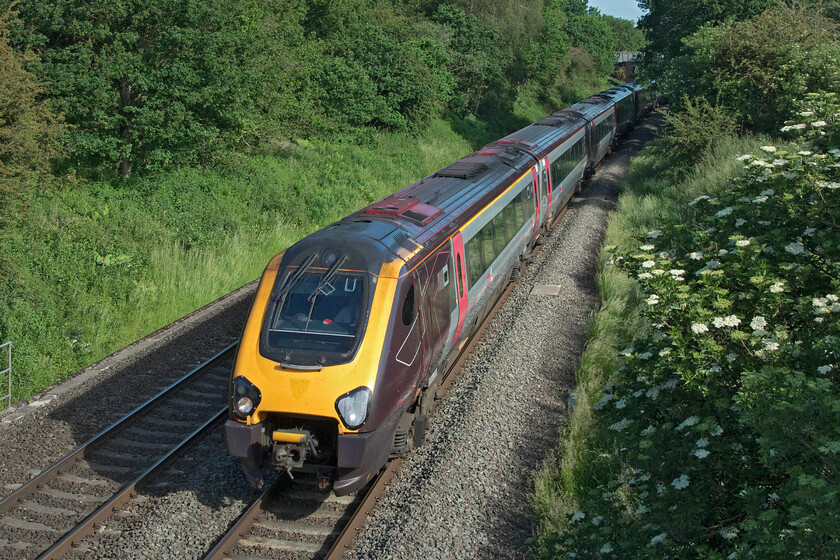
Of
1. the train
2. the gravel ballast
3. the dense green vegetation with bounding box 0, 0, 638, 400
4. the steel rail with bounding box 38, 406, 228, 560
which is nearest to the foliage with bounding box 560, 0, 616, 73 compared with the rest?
the dense green vegetation with bounding box 0, 0, 638, 400

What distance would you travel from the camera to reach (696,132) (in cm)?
1967

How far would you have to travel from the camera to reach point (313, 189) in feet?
67.7

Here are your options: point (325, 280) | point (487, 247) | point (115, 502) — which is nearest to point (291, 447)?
point (325, 280)

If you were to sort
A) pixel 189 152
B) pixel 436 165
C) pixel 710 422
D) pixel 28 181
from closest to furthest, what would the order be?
pixel 710 422
pixel 28 181
pixel 189 152
pixel 436 165

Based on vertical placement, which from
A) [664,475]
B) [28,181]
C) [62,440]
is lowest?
[62,440]

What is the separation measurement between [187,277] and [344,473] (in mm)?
8717

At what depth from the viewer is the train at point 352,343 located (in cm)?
686

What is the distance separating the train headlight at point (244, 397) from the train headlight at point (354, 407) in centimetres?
86

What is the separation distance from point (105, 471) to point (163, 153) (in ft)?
32.9

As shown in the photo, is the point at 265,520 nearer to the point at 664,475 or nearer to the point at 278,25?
the point at 664,475

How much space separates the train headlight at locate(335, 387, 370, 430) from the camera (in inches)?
265

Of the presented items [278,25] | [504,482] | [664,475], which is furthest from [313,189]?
[664,475]

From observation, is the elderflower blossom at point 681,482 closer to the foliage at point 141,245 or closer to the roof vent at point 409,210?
the roof vent at point 409,210

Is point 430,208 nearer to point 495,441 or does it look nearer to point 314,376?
point 495,441
